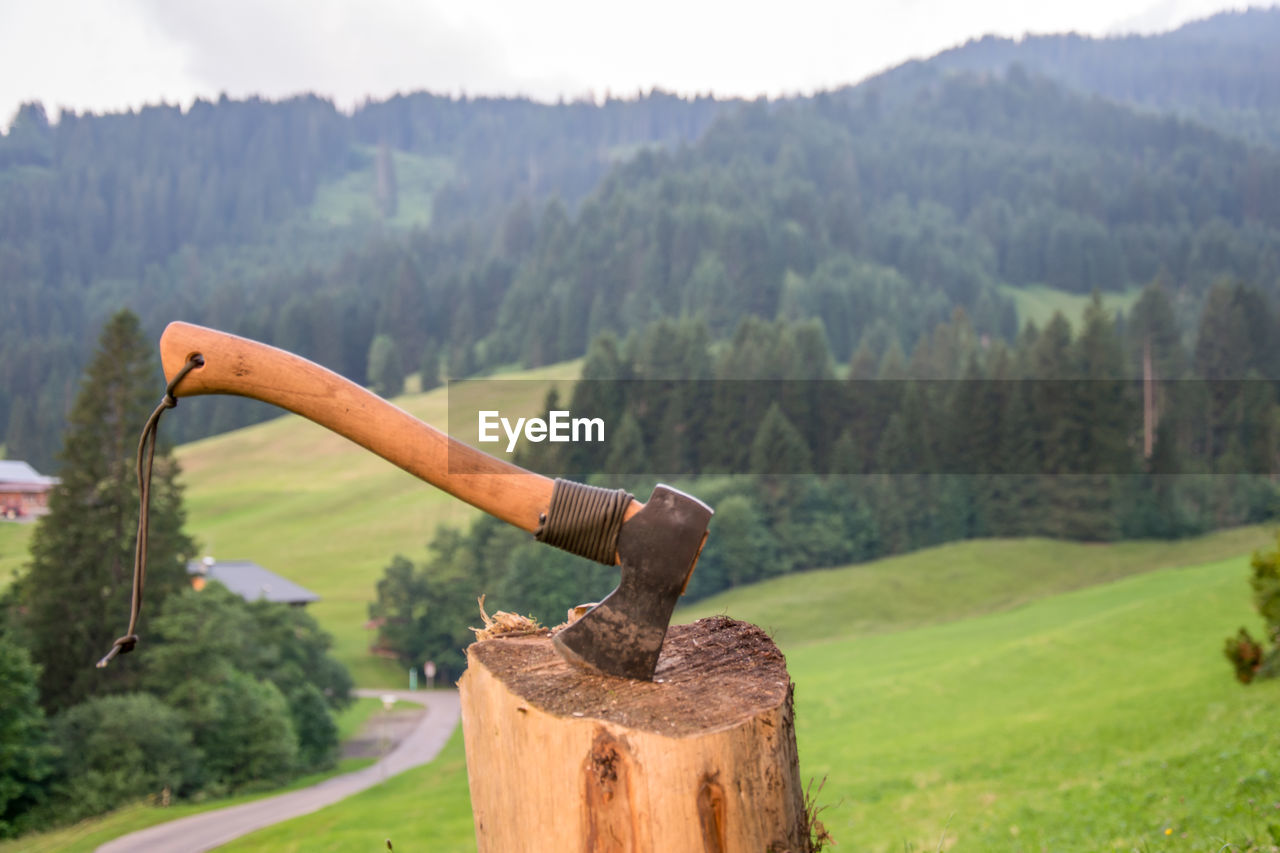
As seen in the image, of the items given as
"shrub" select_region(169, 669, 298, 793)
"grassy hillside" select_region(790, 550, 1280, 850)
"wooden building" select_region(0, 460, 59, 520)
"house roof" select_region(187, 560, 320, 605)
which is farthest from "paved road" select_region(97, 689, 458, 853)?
"wooden building" select_region(0, 460, 59, 520)

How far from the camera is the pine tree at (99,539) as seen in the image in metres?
34.2

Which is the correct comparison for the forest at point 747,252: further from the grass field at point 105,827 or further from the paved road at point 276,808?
the grass field at point 105,827

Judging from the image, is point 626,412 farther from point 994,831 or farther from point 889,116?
point 889,116

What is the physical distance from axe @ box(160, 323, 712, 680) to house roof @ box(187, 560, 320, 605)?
48.8m

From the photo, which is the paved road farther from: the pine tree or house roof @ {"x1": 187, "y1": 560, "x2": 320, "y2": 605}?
house roof @ {"x1": 187, "y1": 560, "x2": 320, "y2": 605}

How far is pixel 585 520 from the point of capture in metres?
2.58

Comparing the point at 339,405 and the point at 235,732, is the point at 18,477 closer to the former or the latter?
the point at 235,732

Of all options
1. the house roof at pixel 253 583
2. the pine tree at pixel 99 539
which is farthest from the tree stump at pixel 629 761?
the house roof at pixel 253 583

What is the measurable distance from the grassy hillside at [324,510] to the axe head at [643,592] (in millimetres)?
51540

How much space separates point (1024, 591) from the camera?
181 feet

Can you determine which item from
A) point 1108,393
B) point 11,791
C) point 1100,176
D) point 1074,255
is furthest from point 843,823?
point 1100,176

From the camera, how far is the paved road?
2409 cm

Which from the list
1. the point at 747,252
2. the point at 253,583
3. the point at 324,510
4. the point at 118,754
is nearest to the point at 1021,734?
the point at 118,754

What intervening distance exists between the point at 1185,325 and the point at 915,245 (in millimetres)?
39893
